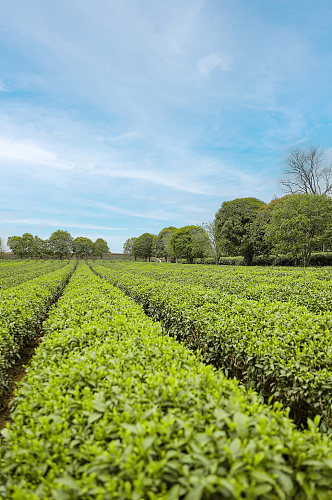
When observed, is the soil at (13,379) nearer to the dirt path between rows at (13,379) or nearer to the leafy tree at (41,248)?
the dirt path between rows at (13,379)

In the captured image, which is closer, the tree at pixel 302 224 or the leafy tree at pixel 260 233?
the tree at pixel 302 224

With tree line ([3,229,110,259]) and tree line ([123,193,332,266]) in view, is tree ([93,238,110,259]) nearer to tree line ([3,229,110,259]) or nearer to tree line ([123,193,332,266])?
tree line ([3,229,110,259])

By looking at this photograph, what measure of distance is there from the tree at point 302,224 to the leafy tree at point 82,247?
81.9m

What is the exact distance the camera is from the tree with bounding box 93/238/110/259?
92.4 meters

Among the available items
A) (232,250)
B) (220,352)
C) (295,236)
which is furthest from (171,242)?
(220,352)

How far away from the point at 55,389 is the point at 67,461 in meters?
0.70

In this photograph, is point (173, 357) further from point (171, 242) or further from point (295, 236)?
point (171, 242)

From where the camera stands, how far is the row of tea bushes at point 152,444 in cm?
128

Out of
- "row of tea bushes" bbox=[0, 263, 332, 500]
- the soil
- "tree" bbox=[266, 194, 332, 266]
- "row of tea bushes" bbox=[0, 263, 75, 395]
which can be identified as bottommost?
the soil

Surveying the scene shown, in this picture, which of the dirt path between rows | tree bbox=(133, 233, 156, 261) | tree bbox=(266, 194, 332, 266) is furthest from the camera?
tree bbox=(133, 233, 156, 261)

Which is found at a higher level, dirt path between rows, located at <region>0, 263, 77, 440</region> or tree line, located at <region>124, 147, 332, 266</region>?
tree line, located at <region>124, 147, 332, 266</region>

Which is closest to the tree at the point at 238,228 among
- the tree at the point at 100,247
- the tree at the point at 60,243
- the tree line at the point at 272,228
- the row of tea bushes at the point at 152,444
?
the tree line at the point at 272,228

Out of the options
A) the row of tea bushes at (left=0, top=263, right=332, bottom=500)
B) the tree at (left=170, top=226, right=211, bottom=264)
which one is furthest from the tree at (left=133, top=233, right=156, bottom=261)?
the row of tea bushes at (left=0, top=263, right=332, bottom=500)

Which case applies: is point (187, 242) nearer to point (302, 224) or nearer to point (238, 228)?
point (238, 228)
